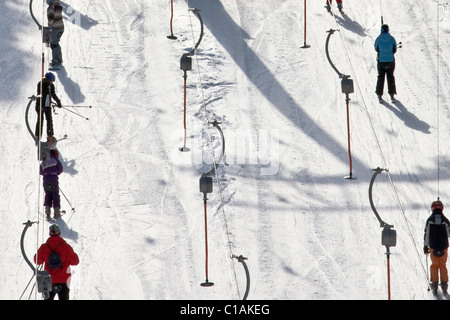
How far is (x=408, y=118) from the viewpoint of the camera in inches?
693

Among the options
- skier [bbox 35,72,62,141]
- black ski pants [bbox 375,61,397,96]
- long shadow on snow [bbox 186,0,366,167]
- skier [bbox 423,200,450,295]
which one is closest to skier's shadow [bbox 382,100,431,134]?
black ski pants [bbox 375,61,397,96]

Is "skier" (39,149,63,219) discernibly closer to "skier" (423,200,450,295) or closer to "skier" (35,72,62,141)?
"skier" (35,72,62,141)

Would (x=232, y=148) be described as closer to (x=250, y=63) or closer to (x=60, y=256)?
(x=250, y=63)

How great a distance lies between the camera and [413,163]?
16312mm

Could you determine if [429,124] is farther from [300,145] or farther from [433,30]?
[433,30]

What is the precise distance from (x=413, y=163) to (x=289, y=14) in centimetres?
571

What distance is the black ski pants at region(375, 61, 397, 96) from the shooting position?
17.8 m

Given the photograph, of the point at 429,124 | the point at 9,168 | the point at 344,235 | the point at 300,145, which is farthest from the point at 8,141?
the point at 429,124

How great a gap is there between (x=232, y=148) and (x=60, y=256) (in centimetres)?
533

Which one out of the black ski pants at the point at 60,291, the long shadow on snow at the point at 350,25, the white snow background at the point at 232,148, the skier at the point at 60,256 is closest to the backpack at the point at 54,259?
the skier at the point at 60,256

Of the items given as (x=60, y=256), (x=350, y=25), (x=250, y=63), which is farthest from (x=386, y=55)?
(x=60, y=256)

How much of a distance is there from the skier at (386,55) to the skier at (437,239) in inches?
210

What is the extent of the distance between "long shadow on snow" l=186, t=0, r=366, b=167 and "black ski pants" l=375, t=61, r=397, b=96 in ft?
4.70
